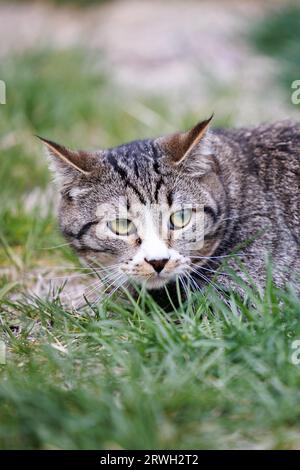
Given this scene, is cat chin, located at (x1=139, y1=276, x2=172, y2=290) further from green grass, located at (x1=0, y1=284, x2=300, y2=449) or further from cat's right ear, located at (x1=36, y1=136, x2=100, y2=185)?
cat's right ear, located at (x1=36, y1=136, x2=100, y2=185)

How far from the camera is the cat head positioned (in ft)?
11.4

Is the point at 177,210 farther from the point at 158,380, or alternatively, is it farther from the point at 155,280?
the point at 158,380

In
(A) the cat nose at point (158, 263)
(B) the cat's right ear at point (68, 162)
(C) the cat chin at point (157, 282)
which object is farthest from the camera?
(B) the cat's right ear at point (68, 162)

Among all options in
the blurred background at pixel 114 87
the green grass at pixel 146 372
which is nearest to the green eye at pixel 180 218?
the green grass at pixel 146 372

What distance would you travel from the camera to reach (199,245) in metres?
3.63

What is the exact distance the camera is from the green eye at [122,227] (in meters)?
3.53

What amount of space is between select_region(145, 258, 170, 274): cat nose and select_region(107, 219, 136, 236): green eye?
23 cm

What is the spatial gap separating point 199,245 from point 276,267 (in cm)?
42

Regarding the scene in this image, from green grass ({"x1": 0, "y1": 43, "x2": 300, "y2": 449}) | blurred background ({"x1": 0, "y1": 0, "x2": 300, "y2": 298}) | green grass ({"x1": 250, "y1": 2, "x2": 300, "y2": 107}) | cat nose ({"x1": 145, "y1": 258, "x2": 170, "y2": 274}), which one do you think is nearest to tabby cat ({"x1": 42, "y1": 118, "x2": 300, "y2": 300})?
cat nose ({"x1": 145, "y1": 258, "x2": 170, "y2": 274})

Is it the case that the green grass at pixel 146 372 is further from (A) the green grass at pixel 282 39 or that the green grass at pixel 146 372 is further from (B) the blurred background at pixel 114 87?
(A) the green grass at pixel 282 39
